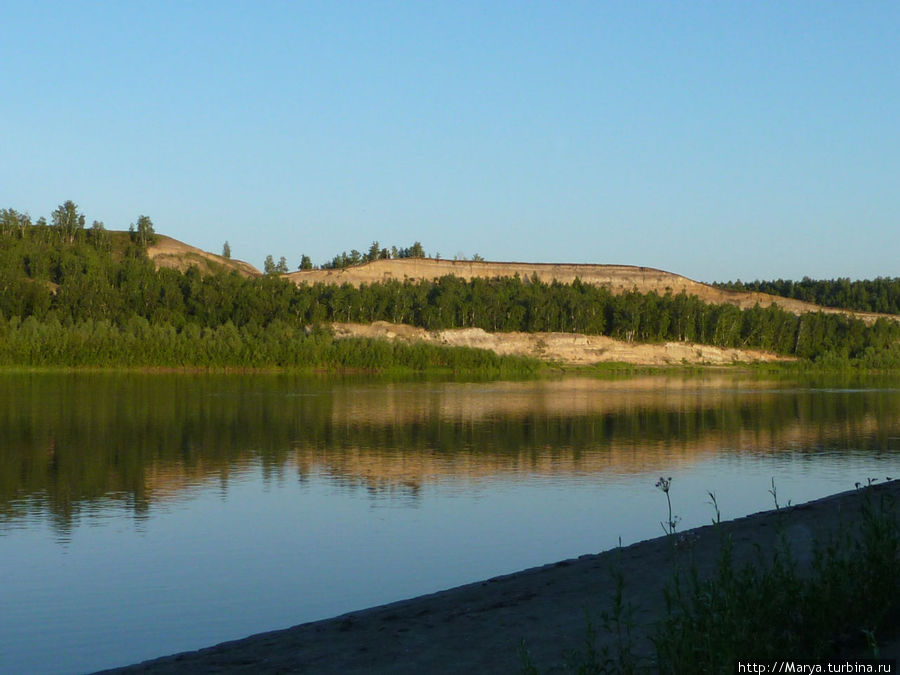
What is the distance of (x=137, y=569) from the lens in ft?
55.9

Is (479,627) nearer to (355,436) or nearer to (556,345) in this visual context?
(355,436)

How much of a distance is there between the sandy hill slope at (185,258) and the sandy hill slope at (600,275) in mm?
30701

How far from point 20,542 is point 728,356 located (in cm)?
15000

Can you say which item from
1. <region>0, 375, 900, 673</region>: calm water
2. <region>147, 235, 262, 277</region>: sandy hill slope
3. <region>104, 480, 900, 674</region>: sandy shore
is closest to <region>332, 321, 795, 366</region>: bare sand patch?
<region>147, 235, 262, 277</region>: sandy hill slope

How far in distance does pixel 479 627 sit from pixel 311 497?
1395cm

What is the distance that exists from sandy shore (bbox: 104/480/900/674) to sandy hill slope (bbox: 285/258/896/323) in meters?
164

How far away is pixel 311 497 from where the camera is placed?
25438 millimetres

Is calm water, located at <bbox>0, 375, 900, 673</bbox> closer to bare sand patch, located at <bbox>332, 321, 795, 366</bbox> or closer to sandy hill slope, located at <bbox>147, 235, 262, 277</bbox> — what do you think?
bare sand patch, located at <bbox>332, 321, 795, 366</bbox>

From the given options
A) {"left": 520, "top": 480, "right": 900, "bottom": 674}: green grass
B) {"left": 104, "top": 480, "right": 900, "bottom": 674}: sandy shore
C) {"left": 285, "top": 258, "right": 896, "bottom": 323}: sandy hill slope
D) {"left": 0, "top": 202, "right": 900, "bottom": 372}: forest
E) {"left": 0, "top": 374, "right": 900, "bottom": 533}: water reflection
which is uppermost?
{"left": 285, "top": 258, "right": 896, "bottom": 323}: sandy hill slope

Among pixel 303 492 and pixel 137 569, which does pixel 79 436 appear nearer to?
pixel 303 492

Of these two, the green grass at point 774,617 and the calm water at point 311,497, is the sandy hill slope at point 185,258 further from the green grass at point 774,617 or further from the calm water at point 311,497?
the green grass at point 774,617

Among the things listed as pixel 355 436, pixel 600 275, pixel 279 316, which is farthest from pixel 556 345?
pixel 355 436

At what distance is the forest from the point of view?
115 meters

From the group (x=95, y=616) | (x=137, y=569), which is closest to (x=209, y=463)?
(x=137, y=569)
